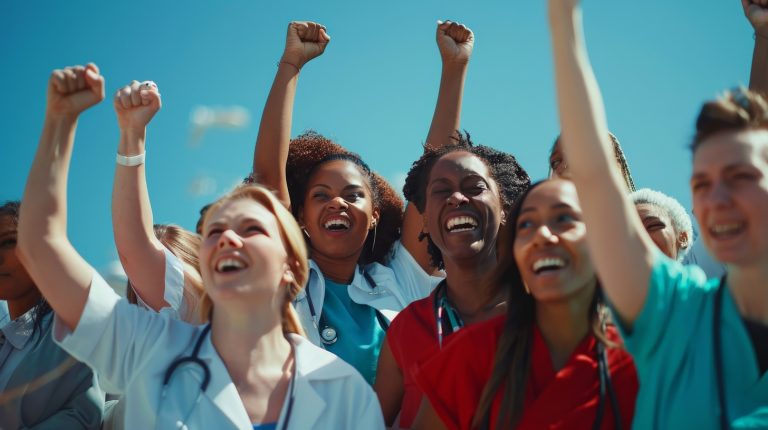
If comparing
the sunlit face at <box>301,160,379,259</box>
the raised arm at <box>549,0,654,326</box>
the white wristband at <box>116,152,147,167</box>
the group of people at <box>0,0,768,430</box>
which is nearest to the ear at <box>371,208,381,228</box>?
the sunlit face at <box>301,160,379,259</box>

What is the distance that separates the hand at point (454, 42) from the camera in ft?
22.9

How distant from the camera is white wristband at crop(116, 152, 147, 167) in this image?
4.43m

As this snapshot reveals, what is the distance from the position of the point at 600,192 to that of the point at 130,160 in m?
2.54

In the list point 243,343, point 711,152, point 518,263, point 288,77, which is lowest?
point 243,343

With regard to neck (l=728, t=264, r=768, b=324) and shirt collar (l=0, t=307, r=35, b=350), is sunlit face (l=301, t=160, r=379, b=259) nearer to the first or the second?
shirt collar (l=0, t=307, r=35, b=350)

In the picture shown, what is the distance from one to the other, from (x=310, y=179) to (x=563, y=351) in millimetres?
3133

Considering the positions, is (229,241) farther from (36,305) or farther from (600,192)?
(36,305)

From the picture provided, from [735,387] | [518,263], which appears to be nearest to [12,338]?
[518,263]

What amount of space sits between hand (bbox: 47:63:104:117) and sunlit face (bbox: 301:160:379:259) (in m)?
2.55

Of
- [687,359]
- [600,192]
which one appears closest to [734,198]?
[600,192]

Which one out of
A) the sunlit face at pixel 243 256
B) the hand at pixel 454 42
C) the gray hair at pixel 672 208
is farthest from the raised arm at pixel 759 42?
the sunlit face at pixel 243 256

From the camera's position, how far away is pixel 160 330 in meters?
3.84

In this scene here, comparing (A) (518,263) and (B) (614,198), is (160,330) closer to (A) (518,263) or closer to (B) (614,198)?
(A) (518,263)

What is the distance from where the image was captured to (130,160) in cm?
443
